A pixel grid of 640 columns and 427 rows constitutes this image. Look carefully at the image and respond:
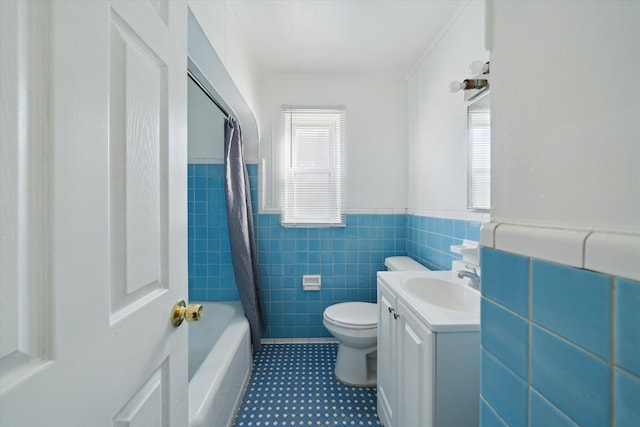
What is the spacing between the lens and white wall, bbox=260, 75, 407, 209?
2338 mm

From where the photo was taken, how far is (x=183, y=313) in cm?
69

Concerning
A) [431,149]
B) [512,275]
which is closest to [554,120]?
[512,275]

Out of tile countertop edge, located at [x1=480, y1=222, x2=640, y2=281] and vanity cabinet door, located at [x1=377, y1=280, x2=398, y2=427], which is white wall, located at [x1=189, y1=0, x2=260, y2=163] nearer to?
tile countertop edge, located at [x1=480, y1=222, x2=640, y2=281]

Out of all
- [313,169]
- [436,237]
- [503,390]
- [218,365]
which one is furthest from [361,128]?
[503,390]

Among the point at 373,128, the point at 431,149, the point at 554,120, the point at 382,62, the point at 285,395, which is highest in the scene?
the point at 382,62

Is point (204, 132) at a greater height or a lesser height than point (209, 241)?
greater

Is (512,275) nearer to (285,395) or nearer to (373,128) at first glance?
(285,395)

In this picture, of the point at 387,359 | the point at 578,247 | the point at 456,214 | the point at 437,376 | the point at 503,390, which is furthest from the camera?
the point at 456,214

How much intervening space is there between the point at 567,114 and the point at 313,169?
79.7 inches

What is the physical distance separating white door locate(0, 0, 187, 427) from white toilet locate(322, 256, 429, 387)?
1280 mm

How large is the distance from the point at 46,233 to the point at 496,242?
0.71m

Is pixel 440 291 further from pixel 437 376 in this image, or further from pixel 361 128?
pixel 361 128

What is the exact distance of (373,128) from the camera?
7.80 feet

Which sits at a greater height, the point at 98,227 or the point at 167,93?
the point at 167,93
